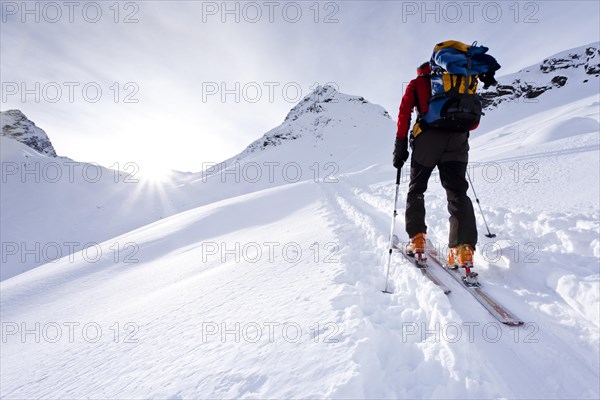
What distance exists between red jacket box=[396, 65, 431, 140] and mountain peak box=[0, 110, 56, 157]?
124 m

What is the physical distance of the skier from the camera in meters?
3.10

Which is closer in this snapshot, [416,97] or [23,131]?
[416,97]

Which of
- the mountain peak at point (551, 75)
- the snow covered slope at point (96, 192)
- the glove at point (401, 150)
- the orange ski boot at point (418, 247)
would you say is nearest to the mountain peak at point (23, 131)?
the snow covered slope at point (96, 192)

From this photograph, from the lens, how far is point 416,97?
3.33 m

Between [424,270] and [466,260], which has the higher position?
[466,260]

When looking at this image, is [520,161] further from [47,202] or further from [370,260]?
[47,202]

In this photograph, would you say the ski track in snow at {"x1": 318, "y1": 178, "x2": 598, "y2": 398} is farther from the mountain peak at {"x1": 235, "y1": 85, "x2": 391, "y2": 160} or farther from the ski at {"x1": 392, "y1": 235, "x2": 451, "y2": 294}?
the mountain peak at {"x1": 235, "y1": 85, "x2": 391, "y2": 160}

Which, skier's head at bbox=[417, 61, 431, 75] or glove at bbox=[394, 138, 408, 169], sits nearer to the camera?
skier's head at bbox=[417, 61, 431, 75]

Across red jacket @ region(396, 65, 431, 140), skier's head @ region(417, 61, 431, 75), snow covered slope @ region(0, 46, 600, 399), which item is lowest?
snow covered slope @ region(0, 46, 600, 399)

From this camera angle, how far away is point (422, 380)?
179 cm

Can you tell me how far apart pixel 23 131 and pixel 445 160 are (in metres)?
133

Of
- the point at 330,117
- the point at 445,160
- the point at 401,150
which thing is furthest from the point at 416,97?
the point at 330,117

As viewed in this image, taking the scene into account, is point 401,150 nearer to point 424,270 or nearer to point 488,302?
point 424,270

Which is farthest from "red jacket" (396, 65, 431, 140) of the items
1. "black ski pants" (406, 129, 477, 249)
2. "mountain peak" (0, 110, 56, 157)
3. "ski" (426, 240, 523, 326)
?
"mountain peak" (0, 110, 56, 157)
